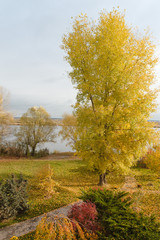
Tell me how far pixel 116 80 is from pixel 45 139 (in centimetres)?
2050

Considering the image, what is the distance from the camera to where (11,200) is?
6.23 metres

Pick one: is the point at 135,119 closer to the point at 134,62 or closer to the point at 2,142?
the point at 134,62

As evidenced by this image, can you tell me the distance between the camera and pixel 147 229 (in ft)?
Answer: 14.4

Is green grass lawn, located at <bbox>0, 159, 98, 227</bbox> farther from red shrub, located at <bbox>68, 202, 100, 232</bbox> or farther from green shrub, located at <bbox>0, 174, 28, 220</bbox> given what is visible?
red shrub, located at <bbox>68, 202, 100, 232</bbox>

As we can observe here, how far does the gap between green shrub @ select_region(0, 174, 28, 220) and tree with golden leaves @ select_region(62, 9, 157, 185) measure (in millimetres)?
4034

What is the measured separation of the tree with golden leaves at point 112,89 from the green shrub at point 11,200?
4.03 m

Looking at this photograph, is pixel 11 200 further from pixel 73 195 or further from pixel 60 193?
pixel 73 195


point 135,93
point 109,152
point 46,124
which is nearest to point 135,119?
point 135,93

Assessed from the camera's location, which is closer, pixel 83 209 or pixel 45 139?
pixel 83 209

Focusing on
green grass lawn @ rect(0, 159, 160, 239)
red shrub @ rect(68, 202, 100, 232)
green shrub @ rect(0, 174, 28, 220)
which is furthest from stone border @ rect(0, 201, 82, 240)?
red shrub @ rect(68, 202, 100, 232)

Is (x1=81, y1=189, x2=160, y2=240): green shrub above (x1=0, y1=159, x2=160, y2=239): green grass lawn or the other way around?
above

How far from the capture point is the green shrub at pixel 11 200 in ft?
19.4

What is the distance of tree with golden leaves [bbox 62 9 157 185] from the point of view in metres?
8.59

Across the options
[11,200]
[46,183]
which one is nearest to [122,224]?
[11,200]
